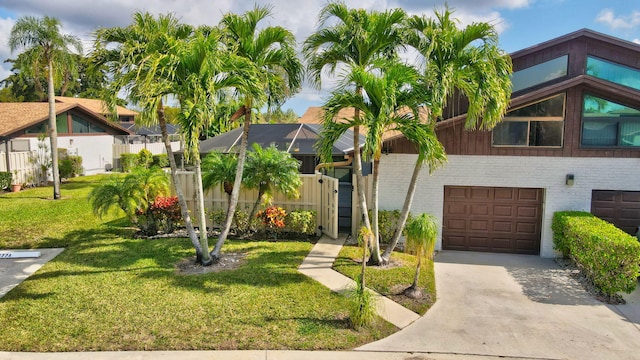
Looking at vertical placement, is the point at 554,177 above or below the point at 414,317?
above

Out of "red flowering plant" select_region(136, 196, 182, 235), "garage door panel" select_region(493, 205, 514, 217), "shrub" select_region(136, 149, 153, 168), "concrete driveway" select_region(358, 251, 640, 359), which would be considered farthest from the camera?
"shrub" select_region(136, 149, 153, 168)

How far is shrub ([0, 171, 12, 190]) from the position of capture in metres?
18.5

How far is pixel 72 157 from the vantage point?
23.8m

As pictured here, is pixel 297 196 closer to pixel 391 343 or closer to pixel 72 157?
pixel 391 343

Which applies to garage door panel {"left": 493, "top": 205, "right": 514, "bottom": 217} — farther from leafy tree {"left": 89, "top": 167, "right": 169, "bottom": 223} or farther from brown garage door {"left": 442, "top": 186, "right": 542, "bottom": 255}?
leafy tree {"left": 89, "top": 167, "right": 169, "bottom": 223}

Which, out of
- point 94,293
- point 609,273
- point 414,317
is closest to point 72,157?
point 94,293

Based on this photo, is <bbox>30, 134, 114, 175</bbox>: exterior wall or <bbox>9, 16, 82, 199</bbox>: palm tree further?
<bbox>30, 134, 114, 175</bbox>: exterior wall

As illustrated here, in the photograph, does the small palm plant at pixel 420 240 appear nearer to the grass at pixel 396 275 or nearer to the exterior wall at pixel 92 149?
the grass at pixel 396 275

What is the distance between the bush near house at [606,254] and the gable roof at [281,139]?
7.45 metres

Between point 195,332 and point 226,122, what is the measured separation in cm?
580

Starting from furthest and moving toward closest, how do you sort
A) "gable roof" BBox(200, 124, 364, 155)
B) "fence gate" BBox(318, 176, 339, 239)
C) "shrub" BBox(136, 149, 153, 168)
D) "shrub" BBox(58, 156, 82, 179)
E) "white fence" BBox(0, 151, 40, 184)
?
"shrub" BBox(136, 149, 153, 168) < "shrub" BBox(58, 156, 82, 179) < "white fence" BBox(0, 151, 40, 184) < "gable roof" BBox(200, 124, 364, 155) < "fence gate" BBox(318, 176, 339, 239)

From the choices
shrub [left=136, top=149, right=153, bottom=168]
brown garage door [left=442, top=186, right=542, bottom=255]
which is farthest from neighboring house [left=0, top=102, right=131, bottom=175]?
brown garage door [left=442, top=186, right=542, bottom=255]

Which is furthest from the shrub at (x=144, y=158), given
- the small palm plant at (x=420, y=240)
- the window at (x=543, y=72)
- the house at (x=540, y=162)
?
the small palm plant at (x=420, y=240)

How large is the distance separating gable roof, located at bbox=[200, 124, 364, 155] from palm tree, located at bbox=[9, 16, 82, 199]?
20.1 feet
